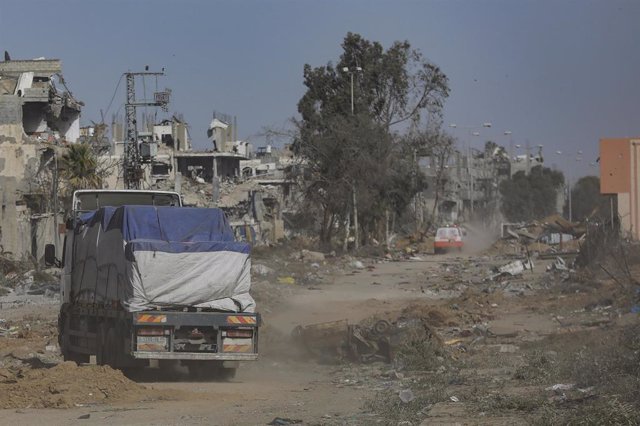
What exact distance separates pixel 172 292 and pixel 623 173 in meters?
33.4

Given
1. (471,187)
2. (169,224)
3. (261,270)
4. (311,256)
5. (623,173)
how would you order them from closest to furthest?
(169,224) < (261,270) < (623,173) < (311,256) < (471,187)

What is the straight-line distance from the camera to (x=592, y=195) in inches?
4621

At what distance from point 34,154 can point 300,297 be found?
74.6 feet

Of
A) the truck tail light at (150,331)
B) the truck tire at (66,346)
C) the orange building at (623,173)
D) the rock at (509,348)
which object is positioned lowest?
the rock at (509,348)

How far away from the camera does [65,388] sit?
1344 centimetres

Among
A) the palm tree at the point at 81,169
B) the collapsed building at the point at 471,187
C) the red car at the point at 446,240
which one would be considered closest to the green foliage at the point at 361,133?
the red car at the point at 446,240

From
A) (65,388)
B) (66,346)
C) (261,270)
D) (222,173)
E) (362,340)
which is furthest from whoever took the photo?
(222,173)

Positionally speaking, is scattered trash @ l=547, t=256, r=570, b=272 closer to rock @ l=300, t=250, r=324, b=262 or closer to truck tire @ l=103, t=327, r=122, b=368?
rock @ l=300, t=250, r=324, b=262

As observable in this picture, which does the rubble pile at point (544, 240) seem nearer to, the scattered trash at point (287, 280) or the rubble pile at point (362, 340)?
the scattered trash at point (287, 280)

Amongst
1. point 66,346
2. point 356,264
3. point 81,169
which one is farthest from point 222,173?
point 66,346

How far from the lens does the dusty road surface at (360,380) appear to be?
11.7 m

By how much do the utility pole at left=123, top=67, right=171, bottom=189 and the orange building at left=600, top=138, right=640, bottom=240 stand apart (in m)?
21.8

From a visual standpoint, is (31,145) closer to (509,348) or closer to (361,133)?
(361,133)

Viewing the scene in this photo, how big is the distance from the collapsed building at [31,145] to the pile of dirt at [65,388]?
21.9m
